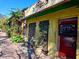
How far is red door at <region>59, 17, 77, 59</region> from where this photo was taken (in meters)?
7.92

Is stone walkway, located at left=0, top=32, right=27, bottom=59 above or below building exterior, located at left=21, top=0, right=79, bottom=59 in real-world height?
below

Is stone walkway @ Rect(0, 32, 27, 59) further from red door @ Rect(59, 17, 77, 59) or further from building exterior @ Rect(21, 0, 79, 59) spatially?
red door @ Rect(59, 17, 77, 59)

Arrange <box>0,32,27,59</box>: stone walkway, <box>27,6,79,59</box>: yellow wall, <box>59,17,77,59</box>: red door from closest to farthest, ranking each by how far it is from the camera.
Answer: <box>59,17,77,59</box>: red door, <box>27,6,79,59</box>: yellow wall, <box>0,32,27,59</box>: stone walkway

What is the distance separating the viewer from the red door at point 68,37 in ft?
26.0

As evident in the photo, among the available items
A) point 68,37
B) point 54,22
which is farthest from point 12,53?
point 68,37

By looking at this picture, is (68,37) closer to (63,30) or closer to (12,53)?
(63,30)

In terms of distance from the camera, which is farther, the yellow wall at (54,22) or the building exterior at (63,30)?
the yellow wall at (54,22)

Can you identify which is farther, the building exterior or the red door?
the red door

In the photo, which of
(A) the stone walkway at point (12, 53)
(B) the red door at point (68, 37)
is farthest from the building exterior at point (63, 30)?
(A) the stone walkway at point (12, 53)

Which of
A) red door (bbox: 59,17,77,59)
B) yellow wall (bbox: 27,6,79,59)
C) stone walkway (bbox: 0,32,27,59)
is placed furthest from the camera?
stone walkway (bbox: 0,32,27,59)

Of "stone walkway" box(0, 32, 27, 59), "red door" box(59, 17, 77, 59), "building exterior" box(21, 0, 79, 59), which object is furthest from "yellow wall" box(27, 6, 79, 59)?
"stone walkway" box(0, 32, 27, 59)

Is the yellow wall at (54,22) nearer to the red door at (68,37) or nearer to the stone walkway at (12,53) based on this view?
the red door at (68,37)

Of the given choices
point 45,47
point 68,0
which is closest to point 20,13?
point 45,47

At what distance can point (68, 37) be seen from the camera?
8477 millimetres
